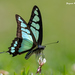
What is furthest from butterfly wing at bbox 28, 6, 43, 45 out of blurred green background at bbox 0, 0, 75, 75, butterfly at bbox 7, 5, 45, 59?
blurred green background at bbox 0, 0, 75, 75

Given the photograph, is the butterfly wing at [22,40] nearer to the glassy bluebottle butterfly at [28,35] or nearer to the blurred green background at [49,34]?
the glassy bluebottle butterfly at [28,35]

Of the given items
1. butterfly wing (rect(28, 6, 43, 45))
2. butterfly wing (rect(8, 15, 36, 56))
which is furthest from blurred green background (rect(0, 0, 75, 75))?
butterfly wing (rect(28, 6, 43, 45))

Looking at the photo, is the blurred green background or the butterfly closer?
the butterfly

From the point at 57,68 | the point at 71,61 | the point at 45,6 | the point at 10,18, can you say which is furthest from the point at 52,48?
the point at 45,6

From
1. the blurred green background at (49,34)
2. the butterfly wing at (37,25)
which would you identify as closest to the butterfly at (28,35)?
the butterfly wing at (37,25)

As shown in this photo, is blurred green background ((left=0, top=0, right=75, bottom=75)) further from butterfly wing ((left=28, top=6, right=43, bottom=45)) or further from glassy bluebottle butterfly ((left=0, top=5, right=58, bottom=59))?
butterfly wing ((left=28, top=6, right=43, bottom=45))

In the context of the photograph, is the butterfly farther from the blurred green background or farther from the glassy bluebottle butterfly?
the blurred green background

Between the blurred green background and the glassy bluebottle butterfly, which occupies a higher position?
the glassy bluebottle butterfly

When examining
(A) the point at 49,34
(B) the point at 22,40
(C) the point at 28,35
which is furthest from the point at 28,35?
(A) the point at 49,34

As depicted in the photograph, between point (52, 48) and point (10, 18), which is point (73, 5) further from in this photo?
point (52, 48)
